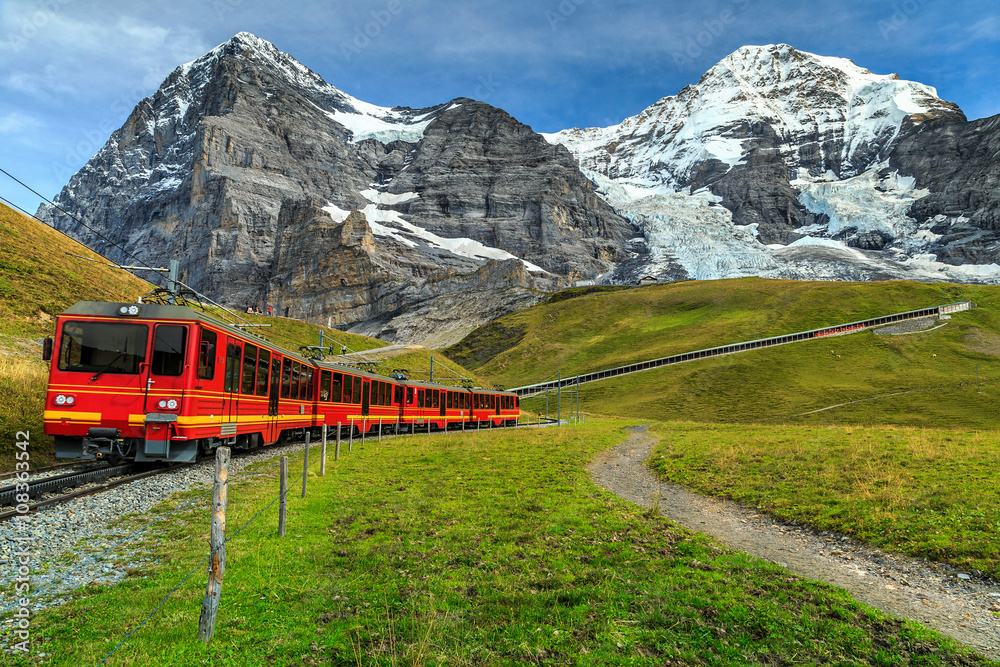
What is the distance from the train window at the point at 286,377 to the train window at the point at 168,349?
7598 millimetres

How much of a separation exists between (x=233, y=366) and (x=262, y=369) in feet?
8.95

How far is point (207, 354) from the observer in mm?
16234

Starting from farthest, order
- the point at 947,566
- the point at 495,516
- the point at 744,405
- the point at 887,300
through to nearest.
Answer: the point at 887,300 < the point at 744,405 < the point at 495,516 < the point at 947,566

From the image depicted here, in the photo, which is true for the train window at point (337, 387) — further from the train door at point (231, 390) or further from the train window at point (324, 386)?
the train door at point (231, 390)

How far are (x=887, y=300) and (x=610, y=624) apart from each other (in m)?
141

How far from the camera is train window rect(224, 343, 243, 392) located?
17.6 m

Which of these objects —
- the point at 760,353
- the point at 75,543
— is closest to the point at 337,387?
the point at 75,543

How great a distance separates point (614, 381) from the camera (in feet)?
323

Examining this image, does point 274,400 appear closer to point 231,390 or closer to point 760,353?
point 231,390

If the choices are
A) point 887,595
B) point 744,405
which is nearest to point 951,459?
point 887,595

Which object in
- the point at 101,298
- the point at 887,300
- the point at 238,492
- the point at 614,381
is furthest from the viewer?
the point at 887,300

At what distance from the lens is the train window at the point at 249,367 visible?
19.0 m

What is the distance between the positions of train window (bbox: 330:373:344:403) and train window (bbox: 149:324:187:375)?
46.6ft

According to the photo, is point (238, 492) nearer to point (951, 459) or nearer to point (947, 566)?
point (947, 566)
